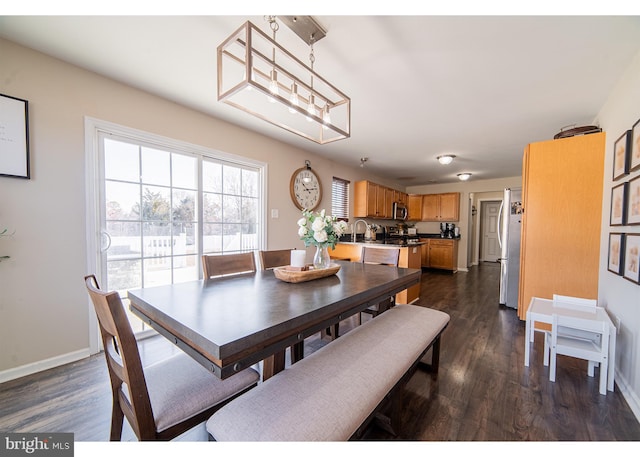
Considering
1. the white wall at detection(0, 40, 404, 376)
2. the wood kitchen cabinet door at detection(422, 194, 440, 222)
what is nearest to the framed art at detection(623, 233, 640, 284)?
the white wall at detection(0, 40, 404, 376)

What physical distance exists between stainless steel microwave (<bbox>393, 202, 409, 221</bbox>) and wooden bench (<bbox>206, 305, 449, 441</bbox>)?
4846mm

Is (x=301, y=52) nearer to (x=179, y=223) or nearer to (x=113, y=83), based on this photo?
(x=113, y=83)

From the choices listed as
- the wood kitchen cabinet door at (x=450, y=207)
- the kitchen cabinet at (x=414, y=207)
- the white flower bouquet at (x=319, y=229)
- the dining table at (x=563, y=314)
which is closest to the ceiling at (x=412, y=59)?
the white flower bouquet at (x=319, y=229)

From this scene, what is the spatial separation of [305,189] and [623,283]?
11.0 feet

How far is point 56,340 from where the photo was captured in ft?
6.06

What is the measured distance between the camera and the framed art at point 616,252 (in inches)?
66.6

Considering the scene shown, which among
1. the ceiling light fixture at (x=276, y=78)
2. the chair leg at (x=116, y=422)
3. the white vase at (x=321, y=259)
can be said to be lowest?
the chair leg at (x=116, y=422)

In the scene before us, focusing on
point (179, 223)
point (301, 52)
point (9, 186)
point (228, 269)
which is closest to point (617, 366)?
point (228, 269)

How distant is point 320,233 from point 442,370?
1.45 meters

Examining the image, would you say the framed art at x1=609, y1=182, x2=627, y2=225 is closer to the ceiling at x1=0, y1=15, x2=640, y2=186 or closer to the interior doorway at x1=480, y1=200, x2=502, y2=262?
the ceiling at x1=0, y1=15, x2=640, y2=186

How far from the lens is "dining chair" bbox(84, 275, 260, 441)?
2.58ft

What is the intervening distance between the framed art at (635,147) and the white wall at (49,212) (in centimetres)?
373

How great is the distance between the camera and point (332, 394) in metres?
0.94

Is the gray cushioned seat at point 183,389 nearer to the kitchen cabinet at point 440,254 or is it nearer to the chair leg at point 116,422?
the chair leg at point 116,422
